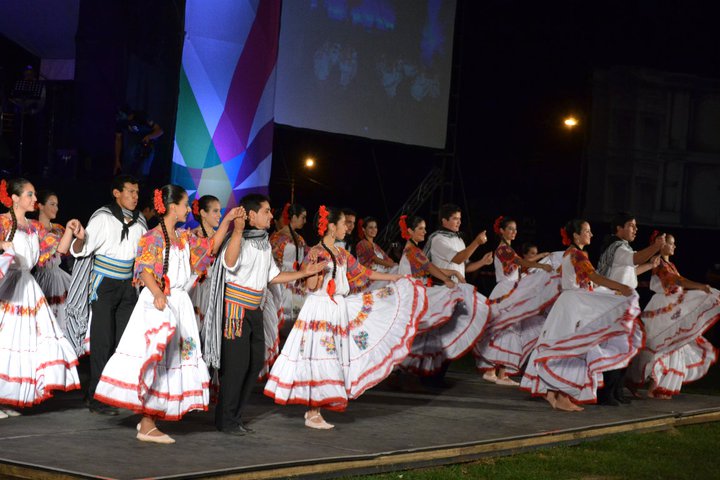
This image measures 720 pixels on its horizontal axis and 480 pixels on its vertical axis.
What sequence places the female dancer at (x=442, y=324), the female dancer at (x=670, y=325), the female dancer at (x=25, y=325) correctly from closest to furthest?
the female dancer at (x=25, y=325) → the female dancer at (x=442, y=324) → the female dancer at (x=670, y=325)

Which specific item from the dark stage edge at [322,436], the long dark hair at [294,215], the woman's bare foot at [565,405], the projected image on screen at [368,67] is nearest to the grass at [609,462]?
the dark stage edge at [322,436]

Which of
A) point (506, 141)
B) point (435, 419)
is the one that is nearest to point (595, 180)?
point (506, 141)

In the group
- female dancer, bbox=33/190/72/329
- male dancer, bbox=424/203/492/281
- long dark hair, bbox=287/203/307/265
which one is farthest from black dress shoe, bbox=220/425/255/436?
male dancer, bbox=424/203/492/281

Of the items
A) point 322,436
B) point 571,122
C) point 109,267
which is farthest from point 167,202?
point 571,122

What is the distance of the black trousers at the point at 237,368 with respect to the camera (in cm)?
554

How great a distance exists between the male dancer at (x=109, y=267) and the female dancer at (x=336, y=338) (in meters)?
1.10

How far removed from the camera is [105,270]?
616 centimetres

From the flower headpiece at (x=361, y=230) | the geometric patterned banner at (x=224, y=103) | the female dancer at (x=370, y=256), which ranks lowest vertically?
the female dancer at (x=370, y=256)

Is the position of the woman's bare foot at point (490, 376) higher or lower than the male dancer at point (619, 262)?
lower

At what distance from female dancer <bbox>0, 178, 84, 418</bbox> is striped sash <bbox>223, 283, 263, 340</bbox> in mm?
978

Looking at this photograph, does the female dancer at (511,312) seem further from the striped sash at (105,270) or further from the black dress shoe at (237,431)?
the striped sash at (105,270)

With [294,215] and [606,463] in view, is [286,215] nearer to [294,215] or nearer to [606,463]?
[294,215]

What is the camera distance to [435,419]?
650 centimetres

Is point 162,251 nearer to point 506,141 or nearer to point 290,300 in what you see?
point 290,300
